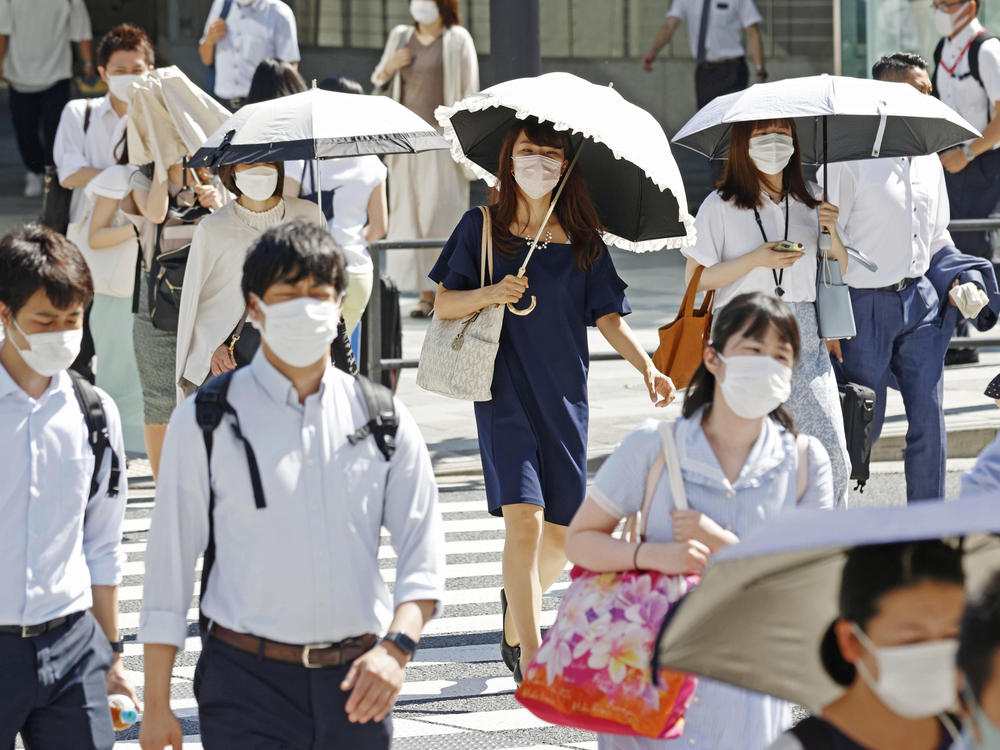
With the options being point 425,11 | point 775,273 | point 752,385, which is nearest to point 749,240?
point 775,273

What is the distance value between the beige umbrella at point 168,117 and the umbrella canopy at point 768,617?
5.43 meters

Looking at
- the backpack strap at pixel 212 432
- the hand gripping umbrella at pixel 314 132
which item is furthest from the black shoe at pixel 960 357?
the backpack strap at pixel 212 432

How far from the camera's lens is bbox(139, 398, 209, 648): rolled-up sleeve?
3.67m

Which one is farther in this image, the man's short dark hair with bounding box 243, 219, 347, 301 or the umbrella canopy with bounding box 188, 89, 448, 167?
the umbrella canopy with bounding box 188, 89, 448, 167

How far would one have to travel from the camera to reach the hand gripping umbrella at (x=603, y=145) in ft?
19.7

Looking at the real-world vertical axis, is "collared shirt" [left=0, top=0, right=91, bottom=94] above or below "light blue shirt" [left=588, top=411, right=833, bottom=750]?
above

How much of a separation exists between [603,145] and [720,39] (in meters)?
9.64

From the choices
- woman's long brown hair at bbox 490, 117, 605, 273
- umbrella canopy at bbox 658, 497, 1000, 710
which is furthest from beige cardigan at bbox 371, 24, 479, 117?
umbrella canopy at bbox 658, 497, 1000, 710

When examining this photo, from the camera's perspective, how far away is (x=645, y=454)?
13.6ft

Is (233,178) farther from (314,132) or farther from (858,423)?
(858,423)

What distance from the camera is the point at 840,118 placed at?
7445mm

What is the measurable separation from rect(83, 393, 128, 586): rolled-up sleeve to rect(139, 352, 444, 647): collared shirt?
0.42 meters

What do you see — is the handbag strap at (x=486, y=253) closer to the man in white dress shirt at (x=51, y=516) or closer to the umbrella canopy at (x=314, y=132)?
the umbrella canopy at (x=314, y=132)

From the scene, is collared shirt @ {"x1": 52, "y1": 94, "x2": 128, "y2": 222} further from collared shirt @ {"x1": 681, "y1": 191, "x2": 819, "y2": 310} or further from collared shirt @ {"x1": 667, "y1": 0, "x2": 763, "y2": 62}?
collared shirt @ {"x1": 667, "y1": 0, "x2": 763, "y2": 62}
